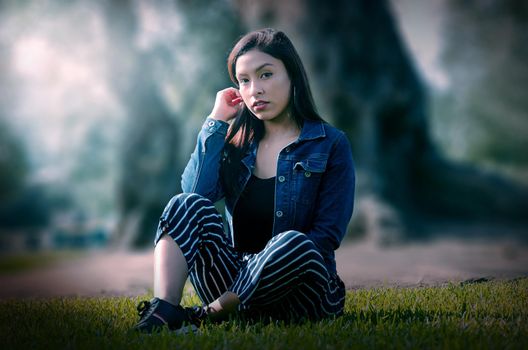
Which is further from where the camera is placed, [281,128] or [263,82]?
[281,128]

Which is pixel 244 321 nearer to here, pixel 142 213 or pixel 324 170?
pixel 324 170

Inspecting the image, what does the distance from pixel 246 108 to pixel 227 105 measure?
0.30 ft

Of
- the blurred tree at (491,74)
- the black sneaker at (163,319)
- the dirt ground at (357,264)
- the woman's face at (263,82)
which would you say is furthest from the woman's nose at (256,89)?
the blurred tree at (491,74)

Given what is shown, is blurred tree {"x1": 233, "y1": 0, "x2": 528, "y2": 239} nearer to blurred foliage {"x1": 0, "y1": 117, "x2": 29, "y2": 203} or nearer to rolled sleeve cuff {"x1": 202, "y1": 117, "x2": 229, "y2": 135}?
rolled sleeve cuff {"x1": 202, "y1": 117, "x2": 229, "y2": 135}

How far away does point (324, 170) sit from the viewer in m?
2.23

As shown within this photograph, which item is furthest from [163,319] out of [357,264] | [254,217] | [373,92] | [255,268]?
[373,92]

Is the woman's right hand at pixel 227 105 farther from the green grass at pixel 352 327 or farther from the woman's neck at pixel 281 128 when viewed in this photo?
the green grass at pixel 352 327

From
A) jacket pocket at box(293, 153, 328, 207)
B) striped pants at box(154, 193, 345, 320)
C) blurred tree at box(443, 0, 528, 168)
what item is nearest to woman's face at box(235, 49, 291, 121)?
jacket pocket at box(293, 153, 328, 207)

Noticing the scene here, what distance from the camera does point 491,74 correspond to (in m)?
17.9

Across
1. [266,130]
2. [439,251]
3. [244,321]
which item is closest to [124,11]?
[439,251]

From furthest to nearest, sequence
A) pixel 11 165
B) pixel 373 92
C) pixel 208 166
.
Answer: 1. pixel 11 165
2. pixel 373 92
3. pixel 208 166

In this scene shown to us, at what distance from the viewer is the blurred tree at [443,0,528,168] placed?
16.8 m

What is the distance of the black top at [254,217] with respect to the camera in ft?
7.46

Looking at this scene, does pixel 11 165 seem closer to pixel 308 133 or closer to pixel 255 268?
pixel 308 133
